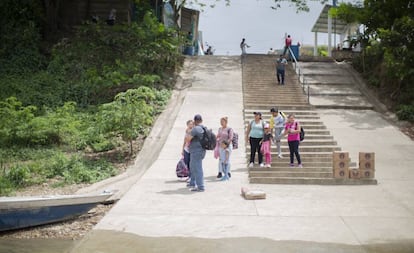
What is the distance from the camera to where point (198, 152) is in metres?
10.6

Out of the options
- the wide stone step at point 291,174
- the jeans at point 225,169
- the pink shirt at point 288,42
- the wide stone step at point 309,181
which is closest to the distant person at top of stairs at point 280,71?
the pink shirt at point 288,42

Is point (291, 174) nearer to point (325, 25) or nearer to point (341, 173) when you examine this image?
point (341, 173)

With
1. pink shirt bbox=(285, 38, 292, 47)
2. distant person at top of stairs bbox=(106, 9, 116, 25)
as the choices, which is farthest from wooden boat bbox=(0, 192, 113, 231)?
pink shirt bbox=(285, 38, 292, 47)

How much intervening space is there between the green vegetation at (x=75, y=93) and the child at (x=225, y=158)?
3.15 meters

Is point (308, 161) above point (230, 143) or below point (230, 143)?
below

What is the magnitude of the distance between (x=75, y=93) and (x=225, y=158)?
392 inches

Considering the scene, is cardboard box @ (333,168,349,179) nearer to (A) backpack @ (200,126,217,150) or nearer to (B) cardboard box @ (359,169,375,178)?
(B) cardboard box @ (359,169,375,178)

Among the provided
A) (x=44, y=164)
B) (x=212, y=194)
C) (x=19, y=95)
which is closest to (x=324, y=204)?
(x=212, y=194)

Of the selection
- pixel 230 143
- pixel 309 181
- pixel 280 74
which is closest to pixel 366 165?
pixel 309 181

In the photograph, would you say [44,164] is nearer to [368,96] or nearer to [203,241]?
[203,241]

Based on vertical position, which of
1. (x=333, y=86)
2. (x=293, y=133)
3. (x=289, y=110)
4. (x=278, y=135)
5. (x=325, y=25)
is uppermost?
(x=325, y=25)

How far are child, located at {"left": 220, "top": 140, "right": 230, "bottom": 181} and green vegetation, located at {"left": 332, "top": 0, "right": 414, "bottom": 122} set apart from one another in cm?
1031

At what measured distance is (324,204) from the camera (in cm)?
988

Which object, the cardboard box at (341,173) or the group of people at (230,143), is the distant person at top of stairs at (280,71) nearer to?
the group of people at (230,143)
